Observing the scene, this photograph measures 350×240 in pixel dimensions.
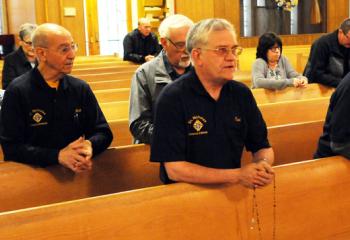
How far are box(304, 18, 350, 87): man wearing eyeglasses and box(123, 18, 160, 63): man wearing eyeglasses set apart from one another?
3.39m

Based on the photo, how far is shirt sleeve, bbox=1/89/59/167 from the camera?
2.59 metres

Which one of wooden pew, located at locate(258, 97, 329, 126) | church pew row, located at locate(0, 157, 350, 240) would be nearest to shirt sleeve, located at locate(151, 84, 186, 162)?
church pew row, located at locate(0, 157, 350, 240)

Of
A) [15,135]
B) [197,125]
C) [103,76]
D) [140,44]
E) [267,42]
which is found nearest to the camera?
[197,125]

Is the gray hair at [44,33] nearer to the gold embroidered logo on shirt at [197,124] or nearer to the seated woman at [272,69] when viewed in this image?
the gold embroidered logo on shirt at [197,124]

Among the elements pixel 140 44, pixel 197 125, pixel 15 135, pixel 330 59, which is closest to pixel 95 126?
pixel 15 135

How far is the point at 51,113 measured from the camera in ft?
8.89

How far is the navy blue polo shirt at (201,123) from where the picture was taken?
2219 millimetres

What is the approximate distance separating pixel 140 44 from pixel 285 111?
13.4 feet

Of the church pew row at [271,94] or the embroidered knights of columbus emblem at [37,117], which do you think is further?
the church pew row at [271,94]

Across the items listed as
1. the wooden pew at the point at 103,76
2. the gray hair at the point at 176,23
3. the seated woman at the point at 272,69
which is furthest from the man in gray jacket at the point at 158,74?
the wooden pew at the point at 103,76

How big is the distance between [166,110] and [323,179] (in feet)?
2.57

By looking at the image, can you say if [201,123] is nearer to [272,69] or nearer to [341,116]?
[341,116]

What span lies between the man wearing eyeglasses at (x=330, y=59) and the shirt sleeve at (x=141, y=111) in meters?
2.61

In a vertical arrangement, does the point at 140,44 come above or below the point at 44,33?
below
